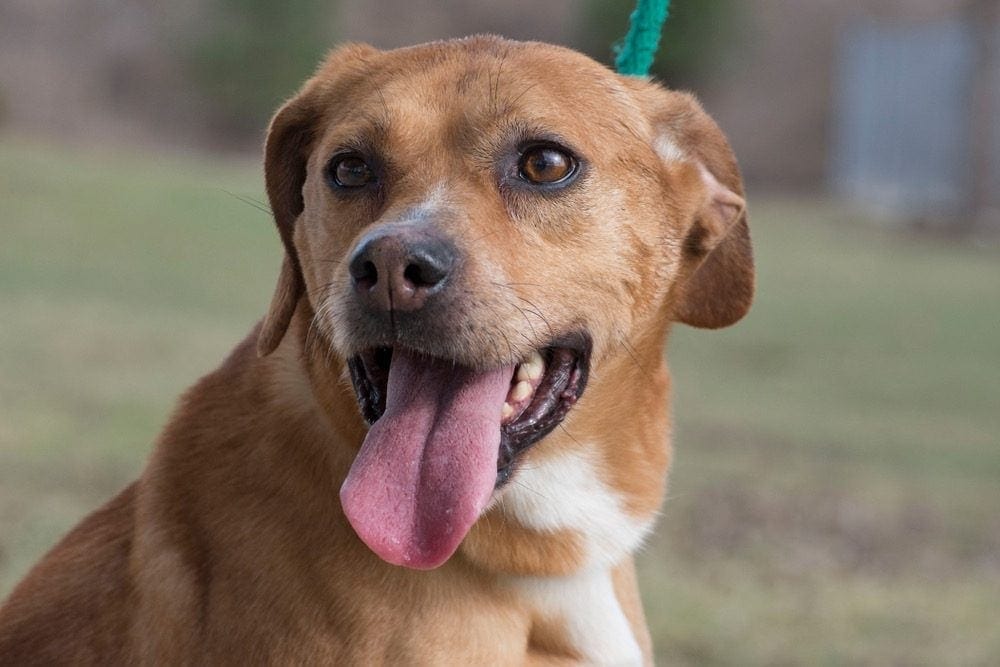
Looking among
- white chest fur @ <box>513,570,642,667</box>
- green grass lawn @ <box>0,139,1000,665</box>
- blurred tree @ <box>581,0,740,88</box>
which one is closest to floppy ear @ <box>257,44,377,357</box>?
green grass lawn @ <box>0,139,1000,665</box>

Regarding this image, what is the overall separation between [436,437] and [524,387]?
0.25 meters

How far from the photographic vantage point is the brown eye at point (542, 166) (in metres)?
2.87

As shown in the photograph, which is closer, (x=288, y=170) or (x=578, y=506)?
(x=578, y=506)

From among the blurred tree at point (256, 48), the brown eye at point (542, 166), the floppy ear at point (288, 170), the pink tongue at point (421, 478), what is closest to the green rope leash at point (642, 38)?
the brown eye at point (542, 166)

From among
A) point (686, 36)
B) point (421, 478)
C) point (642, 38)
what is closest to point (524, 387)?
point (421, 478)

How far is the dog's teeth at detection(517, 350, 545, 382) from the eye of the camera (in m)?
2.74

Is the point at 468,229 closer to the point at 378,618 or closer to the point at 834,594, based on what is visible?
the point at 378,618

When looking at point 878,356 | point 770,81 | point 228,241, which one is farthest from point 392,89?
point 770,81

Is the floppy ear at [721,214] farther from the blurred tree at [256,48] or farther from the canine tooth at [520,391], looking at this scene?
the blurred tree at [256,48]

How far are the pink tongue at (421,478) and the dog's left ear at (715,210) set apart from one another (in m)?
0.74

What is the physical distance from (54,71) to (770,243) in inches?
608

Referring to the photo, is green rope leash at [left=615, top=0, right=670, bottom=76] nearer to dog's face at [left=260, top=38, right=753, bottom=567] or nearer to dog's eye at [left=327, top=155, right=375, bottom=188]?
dog's face at [left=260, top=38, right=753, bottom=567]

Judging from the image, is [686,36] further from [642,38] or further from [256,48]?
[642,38]

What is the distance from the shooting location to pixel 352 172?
2869 mm
